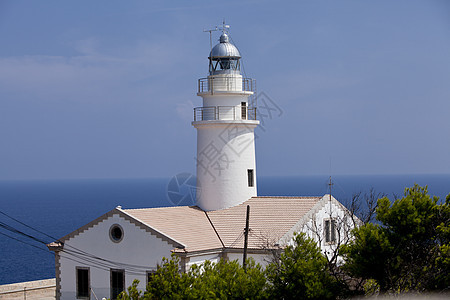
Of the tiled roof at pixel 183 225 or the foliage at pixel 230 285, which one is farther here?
the tiled roof at pixel 183 225

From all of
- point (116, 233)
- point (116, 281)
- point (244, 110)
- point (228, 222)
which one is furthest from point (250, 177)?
point (116, 281)

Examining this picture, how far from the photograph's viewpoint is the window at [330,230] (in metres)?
31.6

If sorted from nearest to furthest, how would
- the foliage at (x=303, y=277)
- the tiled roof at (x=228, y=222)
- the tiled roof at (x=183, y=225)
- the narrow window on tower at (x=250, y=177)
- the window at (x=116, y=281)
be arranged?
the foliage at (x=303, y=277), the tiled roof at (x=183, y=225), the window at (x=116, y=281), the tiled roof at (x=228, y=222), the narrow window on tower at (x=250, y=177)

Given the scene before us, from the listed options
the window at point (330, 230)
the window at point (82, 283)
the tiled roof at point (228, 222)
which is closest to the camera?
the tiled roof at point (228, 222)

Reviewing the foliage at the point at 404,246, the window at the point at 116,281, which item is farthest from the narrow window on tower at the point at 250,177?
the foliage at the point at 404,246

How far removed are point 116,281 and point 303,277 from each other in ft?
34.1

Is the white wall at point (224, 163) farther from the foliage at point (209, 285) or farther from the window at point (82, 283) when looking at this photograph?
the foliage at point (209, 285)

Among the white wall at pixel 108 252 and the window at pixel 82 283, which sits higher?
the white wall at pixel 108 252

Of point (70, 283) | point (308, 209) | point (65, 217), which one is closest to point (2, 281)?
point (70, 283)

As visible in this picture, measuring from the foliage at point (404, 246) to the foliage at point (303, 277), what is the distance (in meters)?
0.89

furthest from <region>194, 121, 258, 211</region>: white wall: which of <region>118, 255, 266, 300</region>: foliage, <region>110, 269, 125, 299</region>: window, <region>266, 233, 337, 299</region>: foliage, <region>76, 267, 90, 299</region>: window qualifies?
<region>266, 233, 337, 299</region>: foliage

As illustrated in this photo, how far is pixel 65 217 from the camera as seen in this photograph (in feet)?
410

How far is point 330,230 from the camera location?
3173cm

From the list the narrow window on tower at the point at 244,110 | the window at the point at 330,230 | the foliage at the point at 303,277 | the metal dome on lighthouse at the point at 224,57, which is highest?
the metal dome on lighthouse at the point at 224,57
